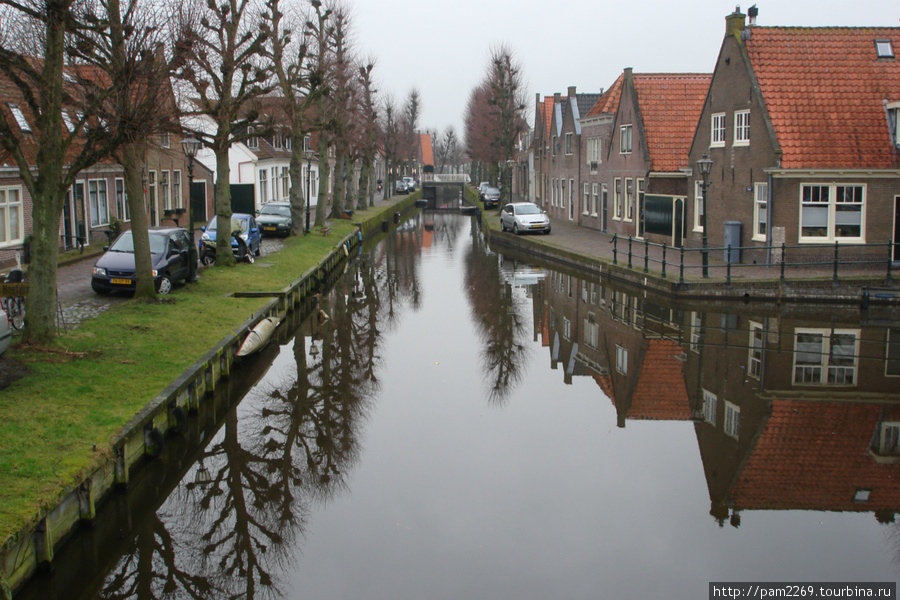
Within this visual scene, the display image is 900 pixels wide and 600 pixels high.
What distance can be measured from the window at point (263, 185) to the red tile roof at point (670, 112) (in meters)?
26.6

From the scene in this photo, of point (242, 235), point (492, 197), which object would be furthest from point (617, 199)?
point (492, 197)

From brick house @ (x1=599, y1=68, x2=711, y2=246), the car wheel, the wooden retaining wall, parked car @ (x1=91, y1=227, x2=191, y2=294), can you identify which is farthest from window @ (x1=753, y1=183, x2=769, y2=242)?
the car wheel

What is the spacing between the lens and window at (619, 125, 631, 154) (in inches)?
1332

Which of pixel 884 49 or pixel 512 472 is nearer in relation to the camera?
pixel 512 472

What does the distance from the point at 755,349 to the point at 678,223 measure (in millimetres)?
13852

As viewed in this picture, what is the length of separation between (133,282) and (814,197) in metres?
17.6

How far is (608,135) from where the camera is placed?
124 ft

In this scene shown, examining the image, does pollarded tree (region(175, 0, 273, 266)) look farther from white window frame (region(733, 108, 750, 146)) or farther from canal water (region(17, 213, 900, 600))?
white window frame (region(733, 108, 750, 146))

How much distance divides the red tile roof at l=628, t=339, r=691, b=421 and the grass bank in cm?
683

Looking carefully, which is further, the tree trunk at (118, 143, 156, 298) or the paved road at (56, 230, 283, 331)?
the tree trunk at (118, 143, 156, 298)

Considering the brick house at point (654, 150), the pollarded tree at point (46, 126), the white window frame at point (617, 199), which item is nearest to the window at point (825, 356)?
the pollarded tree at point (46, 126)

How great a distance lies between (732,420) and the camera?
11531 millimetres

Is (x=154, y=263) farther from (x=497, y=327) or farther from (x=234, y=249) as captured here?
(x=497, y=327)

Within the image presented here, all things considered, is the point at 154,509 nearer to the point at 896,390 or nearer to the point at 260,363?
the point at 260,363
